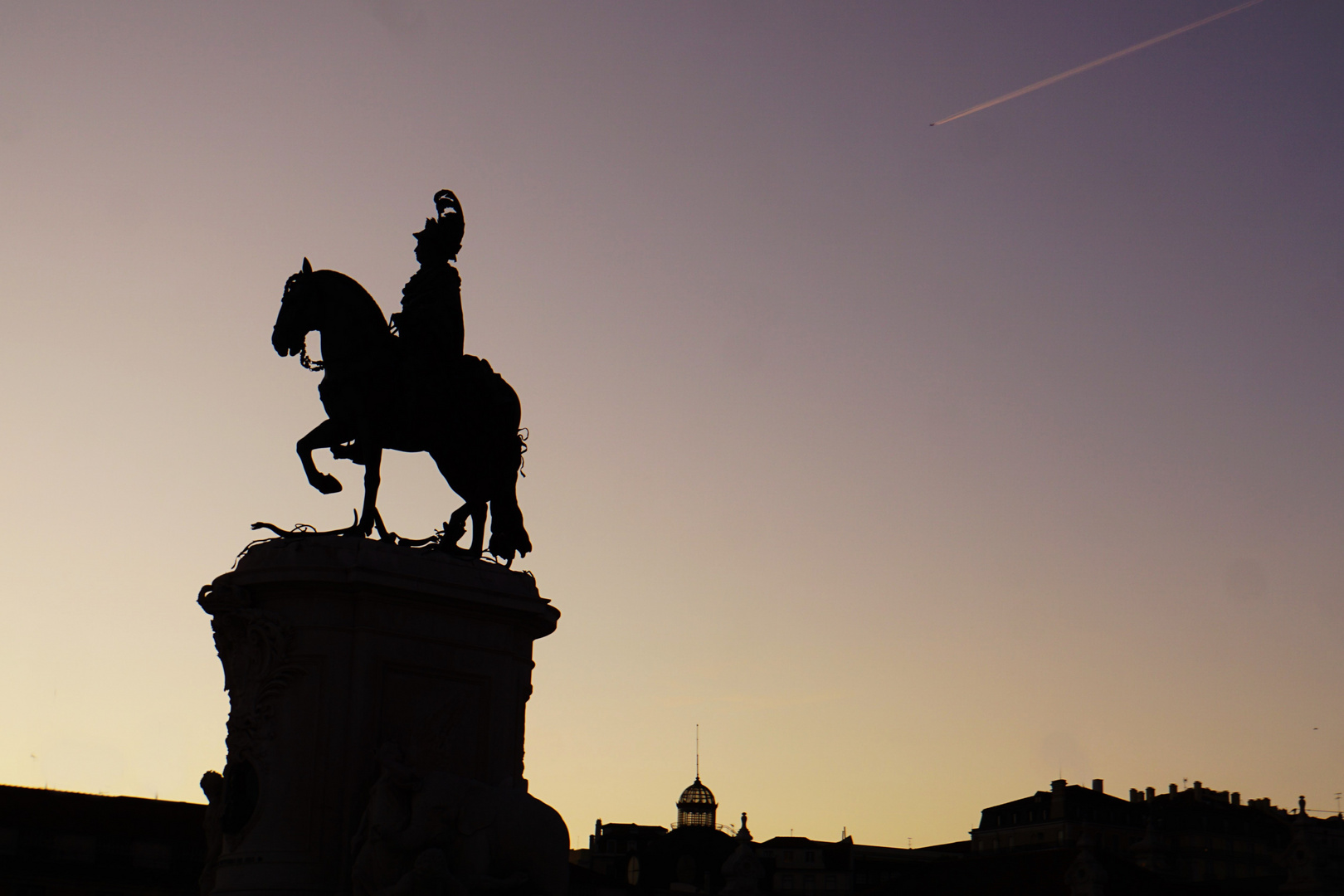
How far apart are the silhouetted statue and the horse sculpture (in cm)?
1

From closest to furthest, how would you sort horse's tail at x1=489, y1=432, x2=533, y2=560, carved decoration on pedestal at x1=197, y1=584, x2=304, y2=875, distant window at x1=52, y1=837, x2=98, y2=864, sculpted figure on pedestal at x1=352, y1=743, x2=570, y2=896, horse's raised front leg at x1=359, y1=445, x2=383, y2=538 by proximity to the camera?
1. sculpted figure on pedestal at x1=352, y1=743, x2=570, y2=896
2. carved decoration on pedestal at x1=197, y1=584, x2=304, y2=875
3. horse's raised front leg at x1=359, y1=445, x2=383, y2=538
4. horse's tail at x1=489, y1=432, x2=533, y2=560
5. distant window at x1=52, y1=837, x2=98, y2=864

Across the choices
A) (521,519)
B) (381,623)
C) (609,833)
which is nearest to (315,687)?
(381,623)

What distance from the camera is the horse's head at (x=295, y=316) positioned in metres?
17.0

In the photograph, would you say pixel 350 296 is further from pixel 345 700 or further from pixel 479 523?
pixel 345 700

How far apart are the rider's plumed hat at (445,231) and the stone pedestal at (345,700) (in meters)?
3.66

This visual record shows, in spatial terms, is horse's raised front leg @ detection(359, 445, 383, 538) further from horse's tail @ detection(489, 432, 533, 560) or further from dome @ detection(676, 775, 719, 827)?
dome @ detection(676, 775, 719, 827)

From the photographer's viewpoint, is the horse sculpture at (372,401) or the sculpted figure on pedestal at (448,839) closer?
the sculpted figure on pedestal at (448,839)

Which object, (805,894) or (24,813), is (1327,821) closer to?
(805,894)

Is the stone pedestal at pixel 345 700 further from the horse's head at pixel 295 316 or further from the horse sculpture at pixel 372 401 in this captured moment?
the horse's head at pixel 295 316

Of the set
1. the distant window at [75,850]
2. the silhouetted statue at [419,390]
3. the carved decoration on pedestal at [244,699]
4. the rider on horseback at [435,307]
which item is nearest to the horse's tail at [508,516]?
the silhouetted statue at [419,390]

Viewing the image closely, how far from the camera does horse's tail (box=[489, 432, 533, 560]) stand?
59.7ft

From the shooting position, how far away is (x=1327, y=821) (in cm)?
9606

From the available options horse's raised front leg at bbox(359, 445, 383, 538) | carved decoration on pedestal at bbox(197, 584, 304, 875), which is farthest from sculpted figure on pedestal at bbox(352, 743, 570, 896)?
horse's raised front leg at bbox(359, 445, 383, 538)

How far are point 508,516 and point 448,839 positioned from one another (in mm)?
4522
